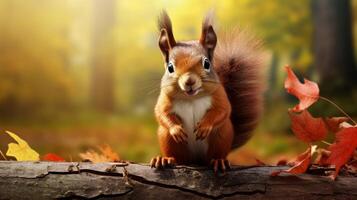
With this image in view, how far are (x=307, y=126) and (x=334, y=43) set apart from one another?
2.24 meters

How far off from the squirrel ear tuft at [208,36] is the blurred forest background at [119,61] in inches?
71.1

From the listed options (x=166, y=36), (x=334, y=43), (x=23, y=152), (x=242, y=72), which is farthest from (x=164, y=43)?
(x=334, y=43)

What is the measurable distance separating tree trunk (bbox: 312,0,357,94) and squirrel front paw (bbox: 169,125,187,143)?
2.23 m

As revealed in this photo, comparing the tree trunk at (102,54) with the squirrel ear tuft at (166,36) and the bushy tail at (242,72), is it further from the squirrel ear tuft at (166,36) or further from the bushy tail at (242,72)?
the squirrel ear tuft at (166,36)

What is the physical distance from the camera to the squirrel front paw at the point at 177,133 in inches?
33.7

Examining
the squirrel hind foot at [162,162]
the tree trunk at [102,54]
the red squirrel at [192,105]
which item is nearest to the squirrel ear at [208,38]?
the red squirrel at [192,105]

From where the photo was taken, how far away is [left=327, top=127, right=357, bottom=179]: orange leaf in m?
0.81

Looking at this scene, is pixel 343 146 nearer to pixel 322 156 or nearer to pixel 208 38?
pixel 322 156

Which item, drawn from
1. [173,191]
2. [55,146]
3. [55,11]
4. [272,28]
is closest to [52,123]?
[55,146]

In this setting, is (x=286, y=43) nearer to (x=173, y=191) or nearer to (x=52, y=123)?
(x=52, y=123)

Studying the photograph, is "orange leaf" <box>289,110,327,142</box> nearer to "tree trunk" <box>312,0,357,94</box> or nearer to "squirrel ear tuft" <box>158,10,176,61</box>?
"squirrel ear tuft" <box>158,10,176,61</box>

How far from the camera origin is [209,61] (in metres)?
0.88

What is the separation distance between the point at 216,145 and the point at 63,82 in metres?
2.51

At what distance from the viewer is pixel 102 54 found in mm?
3256
